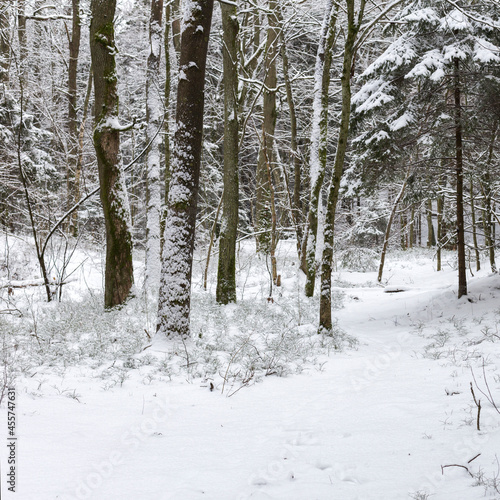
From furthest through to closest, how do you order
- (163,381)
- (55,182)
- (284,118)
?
(284,118)
(55,182)
(163,381)

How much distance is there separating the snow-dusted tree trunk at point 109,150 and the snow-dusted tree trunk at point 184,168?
2259 millimetres

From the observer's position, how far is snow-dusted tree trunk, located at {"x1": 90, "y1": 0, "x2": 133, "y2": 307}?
718cm

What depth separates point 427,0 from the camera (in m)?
8.41

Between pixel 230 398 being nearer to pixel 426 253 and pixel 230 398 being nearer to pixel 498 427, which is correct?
pixel 498 427

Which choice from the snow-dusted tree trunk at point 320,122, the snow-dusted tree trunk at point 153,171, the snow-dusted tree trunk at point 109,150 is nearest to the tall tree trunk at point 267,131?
→ the snow-dusted tree trunk at point 320,122

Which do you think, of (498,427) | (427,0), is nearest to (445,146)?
(427,0)

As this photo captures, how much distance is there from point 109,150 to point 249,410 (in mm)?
5439

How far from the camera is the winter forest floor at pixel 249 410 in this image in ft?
8.23

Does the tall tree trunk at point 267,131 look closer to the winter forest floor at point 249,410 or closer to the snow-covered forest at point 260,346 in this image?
the snow-covered forest at point 260,346

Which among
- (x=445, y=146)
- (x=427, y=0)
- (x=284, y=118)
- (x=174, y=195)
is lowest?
(x=174, y=195)

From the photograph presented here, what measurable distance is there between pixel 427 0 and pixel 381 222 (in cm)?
1278

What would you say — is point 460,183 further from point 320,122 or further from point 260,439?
point 260,439

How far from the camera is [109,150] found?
7.24 meters

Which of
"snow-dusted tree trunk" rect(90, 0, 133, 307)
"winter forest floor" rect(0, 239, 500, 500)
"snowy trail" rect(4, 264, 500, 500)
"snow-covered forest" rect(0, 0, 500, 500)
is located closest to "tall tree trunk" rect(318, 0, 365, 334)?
"snow-covered forest" rect(0, 0, 500, 500)
